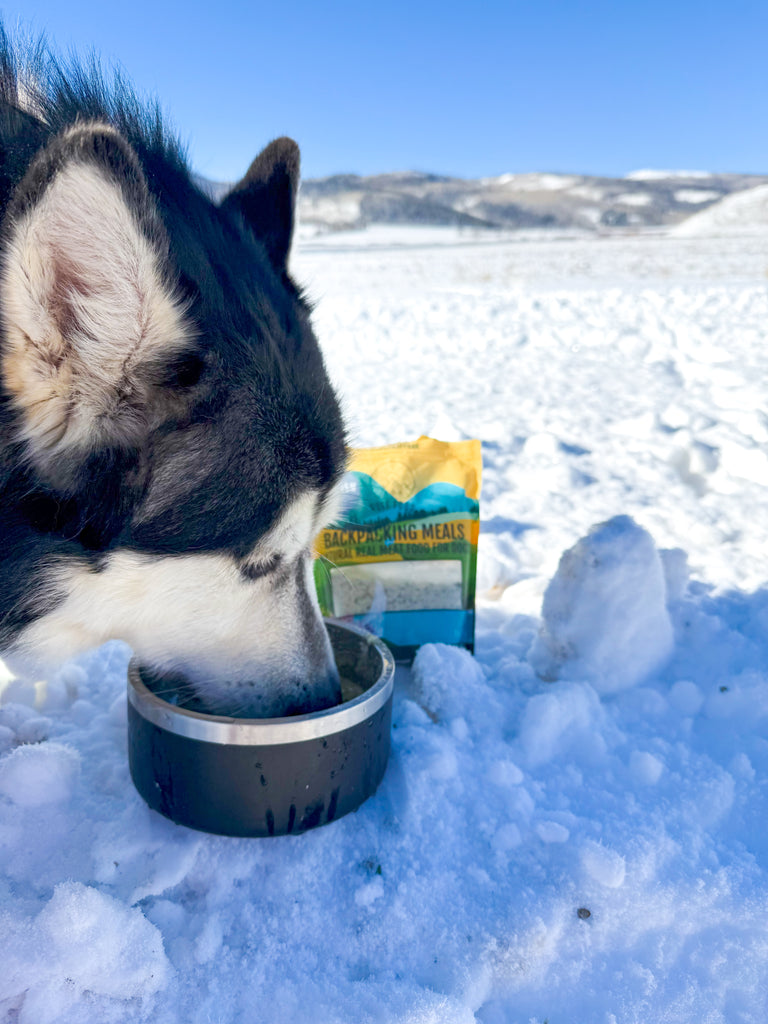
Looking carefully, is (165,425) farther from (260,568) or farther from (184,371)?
(260,568)

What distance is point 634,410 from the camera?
A: 4852mm

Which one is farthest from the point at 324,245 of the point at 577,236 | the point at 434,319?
the point at 434,319

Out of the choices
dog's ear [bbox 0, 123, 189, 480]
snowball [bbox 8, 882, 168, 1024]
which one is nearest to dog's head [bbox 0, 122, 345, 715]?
dog's ear [bbox 0, 123, 189, 480]

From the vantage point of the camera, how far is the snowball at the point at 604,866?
1.44 metres

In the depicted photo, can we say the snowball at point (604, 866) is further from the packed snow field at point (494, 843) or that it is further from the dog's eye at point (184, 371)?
the dog's eye at point (184, 371)

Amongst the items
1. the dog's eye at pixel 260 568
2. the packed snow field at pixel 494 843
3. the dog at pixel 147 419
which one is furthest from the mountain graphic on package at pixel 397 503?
the dog's eye at pixel 260 568

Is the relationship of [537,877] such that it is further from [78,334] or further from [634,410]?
[634,410]

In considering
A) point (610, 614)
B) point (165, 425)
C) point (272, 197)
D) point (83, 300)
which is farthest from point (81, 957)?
point (272, 197)

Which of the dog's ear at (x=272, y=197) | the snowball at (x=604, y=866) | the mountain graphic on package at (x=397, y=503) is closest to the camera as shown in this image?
the snowball at (x=604, y=866)

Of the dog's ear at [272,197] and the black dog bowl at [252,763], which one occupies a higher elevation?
the dog's ear at [272,197]

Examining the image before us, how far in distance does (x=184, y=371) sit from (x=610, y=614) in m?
1.39

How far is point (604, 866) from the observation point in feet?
4.79

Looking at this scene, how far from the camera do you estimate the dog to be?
1086mm

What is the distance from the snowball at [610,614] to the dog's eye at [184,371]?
1292 mm
